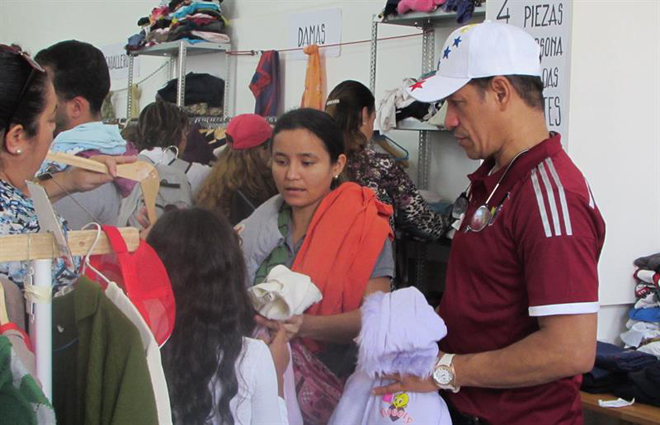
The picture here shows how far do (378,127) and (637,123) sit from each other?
178 centimetres

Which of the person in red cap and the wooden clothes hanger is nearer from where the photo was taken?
the wooden clothes hanger

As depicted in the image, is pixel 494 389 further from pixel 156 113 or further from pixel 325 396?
pixel 156 113

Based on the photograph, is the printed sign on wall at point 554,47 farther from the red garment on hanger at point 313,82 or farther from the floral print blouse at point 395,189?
the red garment on hanger at point 313,82

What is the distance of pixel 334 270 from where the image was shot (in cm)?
233

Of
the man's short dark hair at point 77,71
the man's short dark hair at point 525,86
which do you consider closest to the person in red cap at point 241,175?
the man's short dark hair at point 77,71

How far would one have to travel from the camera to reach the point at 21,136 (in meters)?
1.51

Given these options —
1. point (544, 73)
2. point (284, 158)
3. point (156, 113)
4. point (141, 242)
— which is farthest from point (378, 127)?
point (141, 242)

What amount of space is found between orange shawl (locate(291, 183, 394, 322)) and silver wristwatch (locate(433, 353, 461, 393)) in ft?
2.09

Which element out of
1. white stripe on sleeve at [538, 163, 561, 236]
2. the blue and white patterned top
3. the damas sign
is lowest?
the blue and white patterned top

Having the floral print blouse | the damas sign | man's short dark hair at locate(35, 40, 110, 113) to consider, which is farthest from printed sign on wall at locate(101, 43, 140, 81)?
man's short dark hair at locate(35, 40, 110, 113)

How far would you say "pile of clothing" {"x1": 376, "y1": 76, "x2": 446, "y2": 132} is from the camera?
4113 millimetres

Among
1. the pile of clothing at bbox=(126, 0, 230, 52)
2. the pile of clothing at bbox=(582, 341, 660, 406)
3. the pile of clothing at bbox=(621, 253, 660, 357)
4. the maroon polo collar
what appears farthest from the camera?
the pile of clothing at bbox=(126, 0, 230, 52)

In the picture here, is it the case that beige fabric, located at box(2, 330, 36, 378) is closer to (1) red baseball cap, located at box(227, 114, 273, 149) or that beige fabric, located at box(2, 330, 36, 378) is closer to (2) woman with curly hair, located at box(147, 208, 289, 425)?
(2) woman with curly hair, located at box(147, 208, 289, 425)

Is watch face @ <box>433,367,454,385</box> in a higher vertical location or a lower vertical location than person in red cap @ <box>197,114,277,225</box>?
lower
